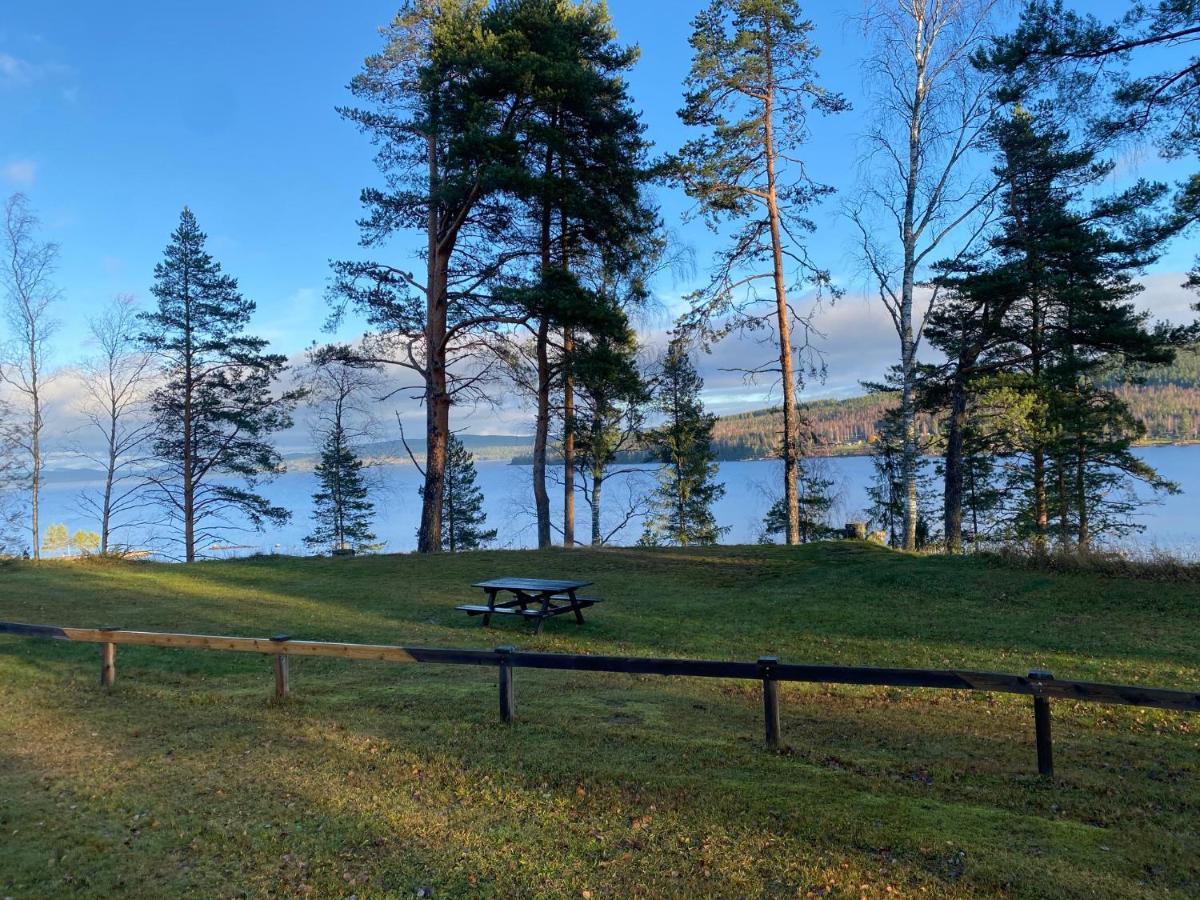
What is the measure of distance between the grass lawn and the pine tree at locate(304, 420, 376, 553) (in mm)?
26349

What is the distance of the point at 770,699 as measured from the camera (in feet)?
17.5

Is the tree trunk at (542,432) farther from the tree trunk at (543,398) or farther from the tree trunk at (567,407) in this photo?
the tree trunk at (567,407)

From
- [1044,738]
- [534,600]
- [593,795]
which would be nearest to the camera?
[593,795]

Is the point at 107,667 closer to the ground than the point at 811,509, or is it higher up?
closer to the ground

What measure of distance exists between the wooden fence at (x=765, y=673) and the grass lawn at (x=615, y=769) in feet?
1.20

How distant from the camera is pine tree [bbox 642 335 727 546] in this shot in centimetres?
3197

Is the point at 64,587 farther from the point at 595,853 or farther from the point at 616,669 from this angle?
the point at 595,853

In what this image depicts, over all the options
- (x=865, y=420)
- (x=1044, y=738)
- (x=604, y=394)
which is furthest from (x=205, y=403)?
(x=865, y=420)

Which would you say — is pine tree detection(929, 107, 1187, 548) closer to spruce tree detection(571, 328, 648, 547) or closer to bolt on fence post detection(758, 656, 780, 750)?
spruce tree detection(571, 328, 648, 547)

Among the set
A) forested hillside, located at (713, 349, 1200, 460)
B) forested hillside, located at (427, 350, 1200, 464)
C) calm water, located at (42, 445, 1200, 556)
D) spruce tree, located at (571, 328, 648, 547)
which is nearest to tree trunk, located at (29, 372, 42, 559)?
calm water, located at (42, 445, 1200, 556)

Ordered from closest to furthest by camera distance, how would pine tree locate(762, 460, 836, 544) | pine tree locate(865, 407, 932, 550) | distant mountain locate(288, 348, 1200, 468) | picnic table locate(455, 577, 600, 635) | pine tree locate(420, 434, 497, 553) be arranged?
picnic table locate(455, 577, 600, 635) → distant mountain locate(288, 348, 1200, 468) → pine tree locate(762, 460, 836, 544) → pine tree locate(865, 407, 932, 550) → pine tree locate(420, 434, 497, 553)

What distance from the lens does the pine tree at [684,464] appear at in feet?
105

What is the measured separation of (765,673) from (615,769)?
127 centimetres

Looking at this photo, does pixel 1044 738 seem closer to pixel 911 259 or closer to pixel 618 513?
pixel 911 259
